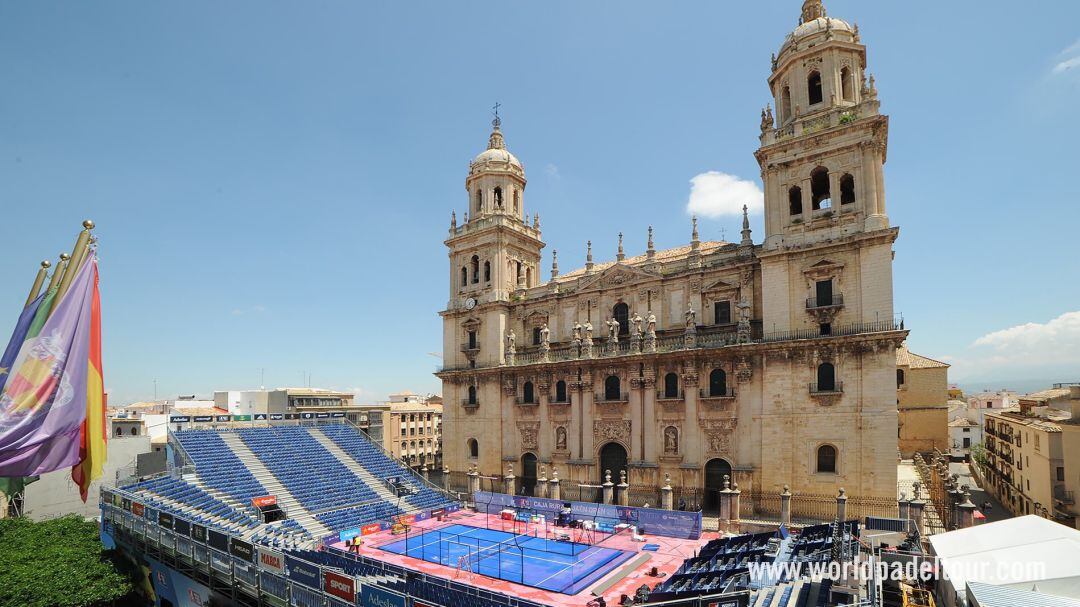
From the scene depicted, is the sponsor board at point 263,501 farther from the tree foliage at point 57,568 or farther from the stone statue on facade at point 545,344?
the stone statue on facade at point 545,344

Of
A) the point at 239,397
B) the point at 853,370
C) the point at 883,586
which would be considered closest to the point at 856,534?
the point at 883,586

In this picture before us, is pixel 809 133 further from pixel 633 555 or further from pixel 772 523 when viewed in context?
pixel 633 555

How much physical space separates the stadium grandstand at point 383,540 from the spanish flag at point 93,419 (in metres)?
6.70

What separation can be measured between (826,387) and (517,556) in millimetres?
18608

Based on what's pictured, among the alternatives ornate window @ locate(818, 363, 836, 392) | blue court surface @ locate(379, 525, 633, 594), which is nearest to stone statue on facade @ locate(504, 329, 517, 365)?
blue court surface @ locate(379, 525, 633, 594)

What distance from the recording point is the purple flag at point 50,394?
10125 mm

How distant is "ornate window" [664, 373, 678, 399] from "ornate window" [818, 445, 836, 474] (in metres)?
8.62

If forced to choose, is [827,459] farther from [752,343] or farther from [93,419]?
[93,419]

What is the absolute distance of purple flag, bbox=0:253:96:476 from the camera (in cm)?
1012

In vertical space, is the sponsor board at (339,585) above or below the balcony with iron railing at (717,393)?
below

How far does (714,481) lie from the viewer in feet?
108

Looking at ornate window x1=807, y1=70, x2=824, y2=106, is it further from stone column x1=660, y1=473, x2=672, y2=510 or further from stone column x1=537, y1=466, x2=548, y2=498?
stone column x1=537, y1=466, x2=548, y2=498

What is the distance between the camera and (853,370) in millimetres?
29000

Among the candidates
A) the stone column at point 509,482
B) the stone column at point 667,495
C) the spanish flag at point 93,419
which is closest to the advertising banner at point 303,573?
the spanish flag at point 93,419
